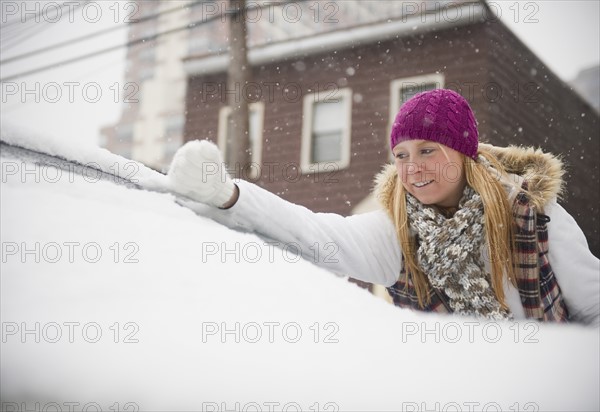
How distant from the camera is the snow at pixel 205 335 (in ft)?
2.26

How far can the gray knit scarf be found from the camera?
5.45 ft

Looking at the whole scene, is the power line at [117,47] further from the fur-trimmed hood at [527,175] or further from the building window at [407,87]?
the fur-trimmed hood at [527,175]

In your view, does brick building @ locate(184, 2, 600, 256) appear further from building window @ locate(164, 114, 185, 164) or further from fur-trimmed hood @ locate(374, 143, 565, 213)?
building window @ locate(164, 114, 185, 164)

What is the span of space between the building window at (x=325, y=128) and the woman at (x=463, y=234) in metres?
6.42

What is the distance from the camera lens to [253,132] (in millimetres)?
9242

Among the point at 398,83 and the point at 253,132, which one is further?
the point at 253,132

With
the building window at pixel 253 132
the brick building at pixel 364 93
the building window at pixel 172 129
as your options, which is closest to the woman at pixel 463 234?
the brick building at pixel 364 93

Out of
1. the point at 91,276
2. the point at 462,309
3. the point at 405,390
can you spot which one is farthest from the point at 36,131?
the point at 462,309

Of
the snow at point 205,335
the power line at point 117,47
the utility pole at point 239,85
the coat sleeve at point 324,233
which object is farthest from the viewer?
the utility pole at point 239,85

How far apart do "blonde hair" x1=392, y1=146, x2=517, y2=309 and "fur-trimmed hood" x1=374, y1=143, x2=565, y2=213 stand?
0.12 ft

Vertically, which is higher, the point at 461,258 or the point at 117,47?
the point at 117,47

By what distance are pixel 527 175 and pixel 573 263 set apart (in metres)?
0.30

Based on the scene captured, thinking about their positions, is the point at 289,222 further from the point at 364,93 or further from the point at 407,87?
the point at 364,93

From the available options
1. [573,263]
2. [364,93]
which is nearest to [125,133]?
[364,93]
